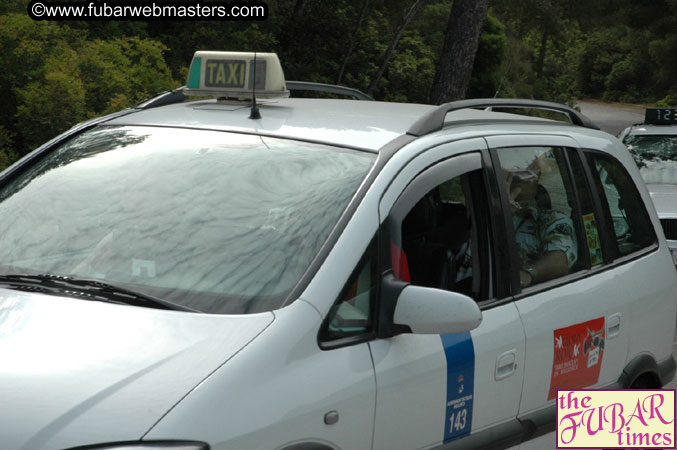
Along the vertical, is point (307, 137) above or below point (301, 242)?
above

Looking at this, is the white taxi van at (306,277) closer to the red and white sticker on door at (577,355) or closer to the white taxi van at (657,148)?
the red and white sticker on door at (577,355)

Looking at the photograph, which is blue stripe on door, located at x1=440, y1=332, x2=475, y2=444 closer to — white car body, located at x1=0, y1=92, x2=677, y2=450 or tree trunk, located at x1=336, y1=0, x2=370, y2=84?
white car body, located at x1=0, y1=92, x2=677, y2=450

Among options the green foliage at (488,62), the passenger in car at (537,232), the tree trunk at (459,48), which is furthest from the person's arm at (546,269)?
the green foliage at (488,62)

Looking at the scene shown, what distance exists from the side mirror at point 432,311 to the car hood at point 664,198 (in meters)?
6.70

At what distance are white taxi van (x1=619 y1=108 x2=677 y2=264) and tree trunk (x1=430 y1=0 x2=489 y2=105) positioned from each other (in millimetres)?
3479

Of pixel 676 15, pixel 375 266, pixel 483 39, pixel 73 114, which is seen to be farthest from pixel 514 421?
pixel 676 15

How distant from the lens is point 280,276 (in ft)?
9.22

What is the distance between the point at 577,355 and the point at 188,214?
167 cm

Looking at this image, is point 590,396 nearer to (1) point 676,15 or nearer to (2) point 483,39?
(2) point 483,39

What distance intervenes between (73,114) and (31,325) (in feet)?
24.4

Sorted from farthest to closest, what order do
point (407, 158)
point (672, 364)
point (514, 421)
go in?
point (672, 364) < point (514, 421) < point (407, 158)

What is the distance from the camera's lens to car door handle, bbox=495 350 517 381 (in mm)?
3340

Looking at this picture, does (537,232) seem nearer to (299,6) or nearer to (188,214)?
(188,214)

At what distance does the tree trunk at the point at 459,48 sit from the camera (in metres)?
14.1
